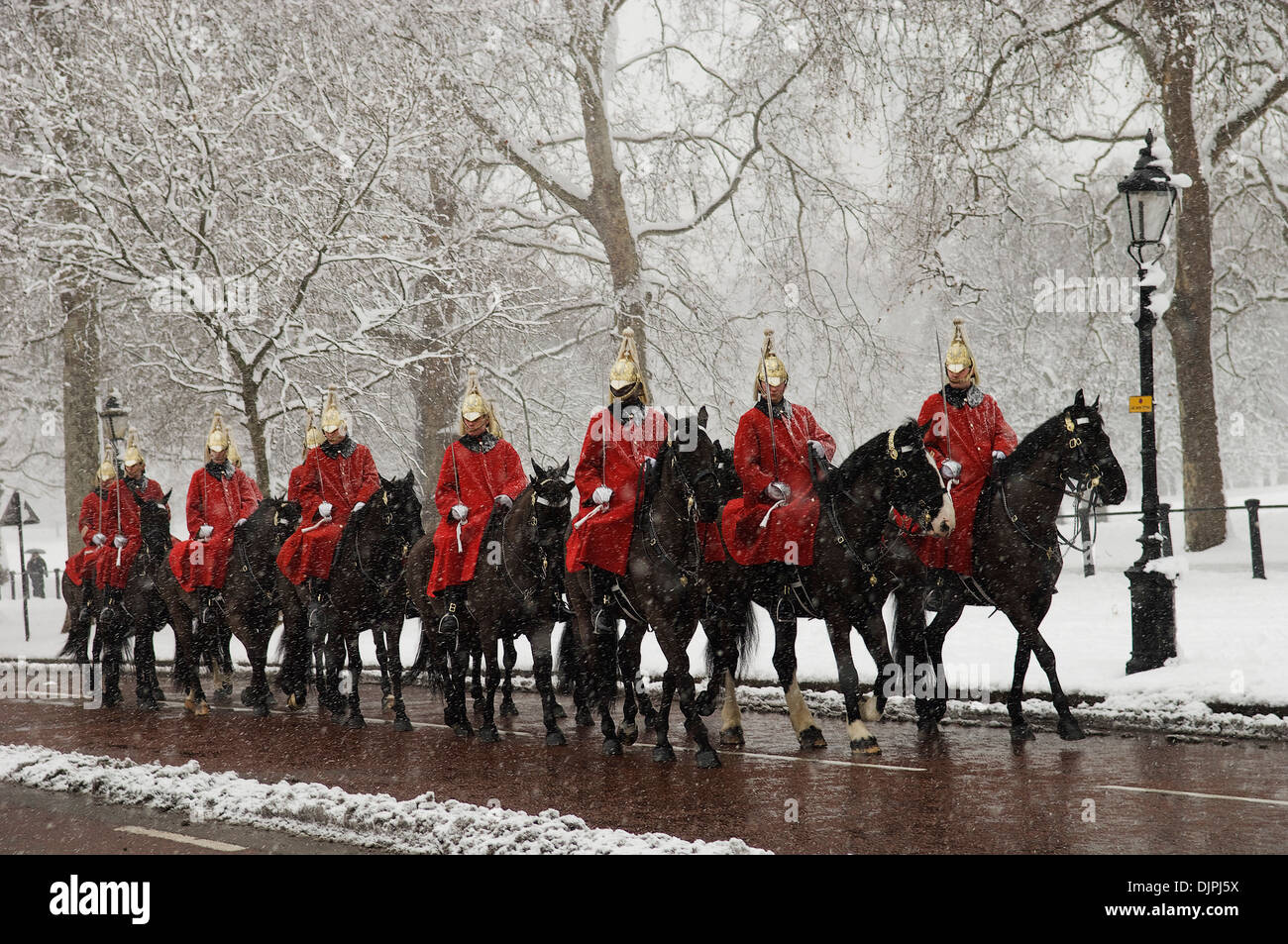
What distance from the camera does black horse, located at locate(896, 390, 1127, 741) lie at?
838cm

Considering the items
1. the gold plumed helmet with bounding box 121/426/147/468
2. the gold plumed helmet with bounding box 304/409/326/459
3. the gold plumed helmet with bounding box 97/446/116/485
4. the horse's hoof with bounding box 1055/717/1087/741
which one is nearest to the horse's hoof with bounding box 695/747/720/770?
the horse's hoof with bounding box 1055/717/1087/741

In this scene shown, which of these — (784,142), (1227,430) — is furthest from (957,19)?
(1227,430)

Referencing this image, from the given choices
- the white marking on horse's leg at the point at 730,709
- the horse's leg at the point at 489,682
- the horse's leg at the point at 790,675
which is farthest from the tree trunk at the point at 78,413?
the horse's leg at the point at 790,675

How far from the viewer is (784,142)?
2053 cm

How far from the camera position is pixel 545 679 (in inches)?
368

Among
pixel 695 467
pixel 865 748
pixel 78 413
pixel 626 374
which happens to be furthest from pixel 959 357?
pixel 78 413

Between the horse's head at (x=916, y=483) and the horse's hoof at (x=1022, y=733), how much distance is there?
1.51 metres

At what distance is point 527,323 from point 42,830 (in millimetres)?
13185

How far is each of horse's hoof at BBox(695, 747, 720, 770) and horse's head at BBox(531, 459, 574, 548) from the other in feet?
6.31

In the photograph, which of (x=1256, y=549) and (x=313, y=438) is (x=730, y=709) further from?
(x=1256, y=549)

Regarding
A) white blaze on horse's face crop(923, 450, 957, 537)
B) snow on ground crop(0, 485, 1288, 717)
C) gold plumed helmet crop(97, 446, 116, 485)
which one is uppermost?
gold plumed helmet crop(97, 446, 116, 485)

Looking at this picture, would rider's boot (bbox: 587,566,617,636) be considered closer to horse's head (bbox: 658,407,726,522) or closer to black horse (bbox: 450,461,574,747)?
black horse (bbox: 450,461,574,747)

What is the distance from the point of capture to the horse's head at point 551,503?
28.3 feet

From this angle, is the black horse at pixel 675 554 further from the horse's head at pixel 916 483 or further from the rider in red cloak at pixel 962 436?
the rider in red cloak at pixel 962 436
